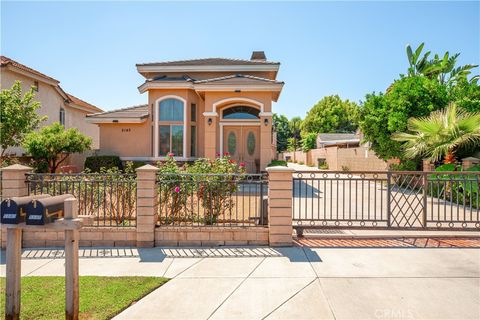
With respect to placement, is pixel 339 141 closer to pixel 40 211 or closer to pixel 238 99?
pixel 238 99

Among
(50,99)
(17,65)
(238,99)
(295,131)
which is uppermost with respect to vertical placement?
(295,131)

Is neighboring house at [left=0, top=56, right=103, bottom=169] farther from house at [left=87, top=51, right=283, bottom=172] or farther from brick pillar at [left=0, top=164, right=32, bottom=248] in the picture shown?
brick pillar at [left=0, top=164, right=32, bottom=248]

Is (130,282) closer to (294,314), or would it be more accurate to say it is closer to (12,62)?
(294,314)

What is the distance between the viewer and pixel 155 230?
589 centimetres

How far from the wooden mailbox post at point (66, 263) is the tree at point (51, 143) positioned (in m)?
12.6

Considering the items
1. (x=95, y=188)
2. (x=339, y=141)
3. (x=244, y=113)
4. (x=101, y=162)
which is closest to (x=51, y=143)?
(x=101, y=162)

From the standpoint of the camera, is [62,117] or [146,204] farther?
[62,117]

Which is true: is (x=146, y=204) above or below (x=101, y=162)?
below

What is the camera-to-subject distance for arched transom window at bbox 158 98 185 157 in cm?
1498

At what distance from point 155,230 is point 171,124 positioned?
32.5 feet

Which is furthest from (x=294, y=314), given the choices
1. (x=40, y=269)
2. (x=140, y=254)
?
(x=40, y=269)

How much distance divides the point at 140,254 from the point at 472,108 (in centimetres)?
1491

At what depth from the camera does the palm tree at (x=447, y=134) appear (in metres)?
10.5

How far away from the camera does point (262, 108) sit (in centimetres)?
1383
